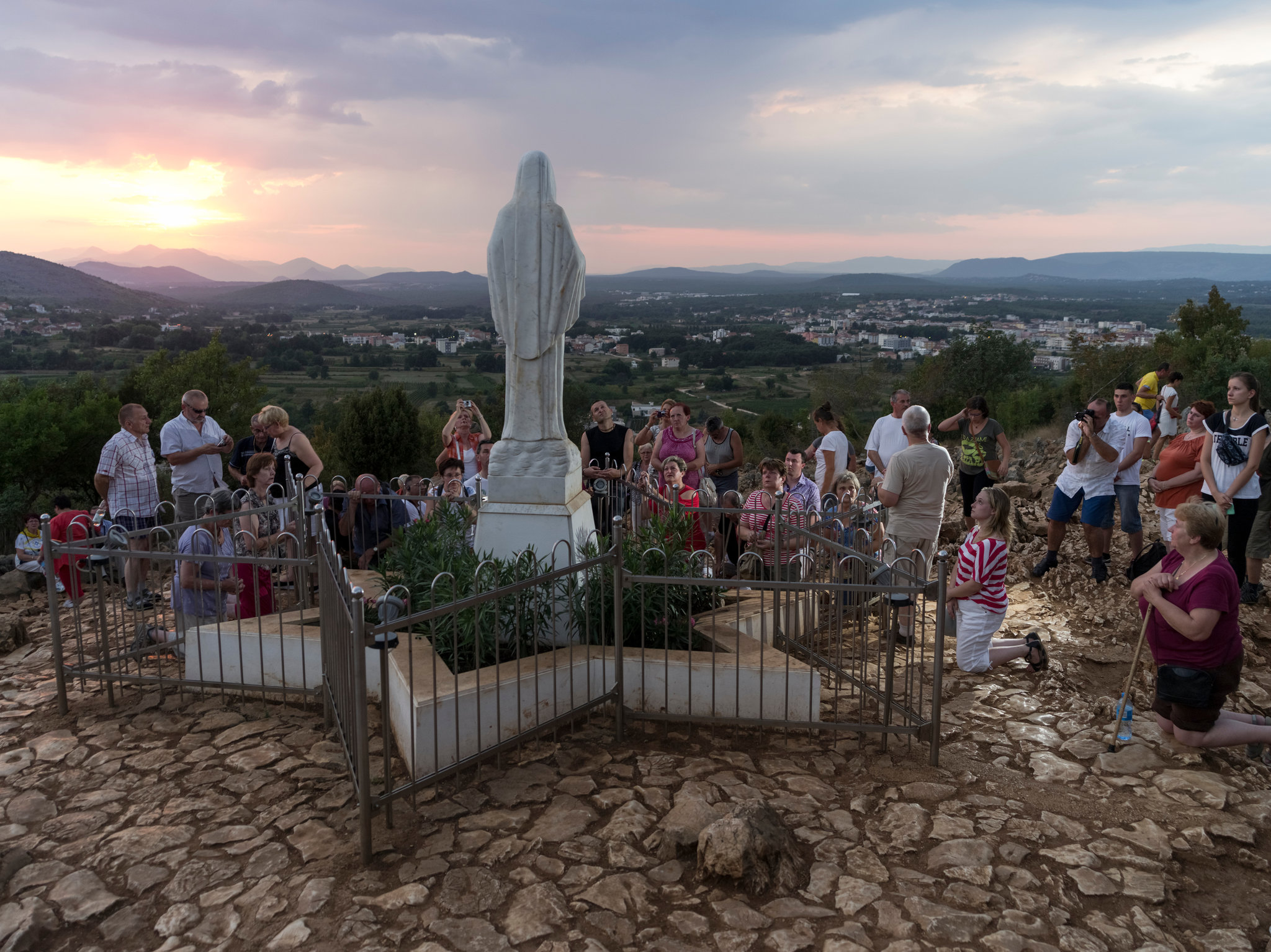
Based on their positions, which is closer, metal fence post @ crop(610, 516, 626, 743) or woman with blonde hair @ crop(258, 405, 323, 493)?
metal fence post @ crop(610, 516, 626, 743)

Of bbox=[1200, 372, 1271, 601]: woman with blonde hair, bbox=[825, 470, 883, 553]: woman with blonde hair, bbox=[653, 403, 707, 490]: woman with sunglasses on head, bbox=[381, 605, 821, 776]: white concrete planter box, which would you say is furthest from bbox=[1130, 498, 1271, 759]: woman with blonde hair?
bbox=[653, 403, 707, 490]: woman with sunglasses on head

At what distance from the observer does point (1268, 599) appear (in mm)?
6758

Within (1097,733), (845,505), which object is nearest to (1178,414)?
(845,505)

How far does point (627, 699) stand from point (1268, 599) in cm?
548

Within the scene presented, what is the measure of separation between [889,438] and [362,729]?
597 cm

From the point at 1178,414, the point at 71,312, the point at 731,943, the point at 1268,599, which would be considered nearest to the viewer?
the point at 731,943

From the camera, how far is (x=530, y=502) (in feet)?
17.3

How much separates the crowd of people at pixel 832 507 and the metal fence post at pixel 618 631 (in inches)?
36.2

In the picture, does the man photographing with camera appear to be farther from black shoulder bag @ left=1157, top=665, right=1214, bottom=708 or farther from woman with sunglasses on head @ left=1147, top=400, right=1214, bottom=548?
black shoulder bag @ left=1157, top=665, right=1214, bottom=708

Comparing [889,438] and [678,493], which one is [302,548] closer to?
[678,493]

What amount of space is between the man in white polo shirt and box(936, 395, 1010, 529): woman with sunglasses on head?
26.5 inches

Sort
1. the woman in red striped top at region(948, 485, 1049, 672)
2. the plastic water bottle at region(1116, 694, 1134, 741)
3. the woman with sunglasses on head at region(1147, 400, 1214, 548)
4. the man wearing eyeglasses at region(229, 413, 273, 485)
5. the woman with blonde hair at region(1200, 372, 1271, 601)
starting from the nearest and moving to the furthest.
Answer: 1. the plastic water bottle at region(1116, 694, 1134, 741)
2. the woman in red striped top at region(948, 485, 1049, 672)
3. the woman with blonde hair at region(1200, 372, 1271, 601)
4. the woman with sunglasses on head at region(1147, 400, 1214, 548)
5. the man wearing eyeglasses at region(229, 413, 273, 485)

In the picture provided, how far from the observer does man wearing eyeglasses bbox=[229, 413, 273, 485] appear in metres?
7.57

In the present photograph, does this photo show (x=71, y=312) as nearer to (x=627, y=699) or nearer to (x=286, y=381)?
(x=286, y=381)
